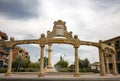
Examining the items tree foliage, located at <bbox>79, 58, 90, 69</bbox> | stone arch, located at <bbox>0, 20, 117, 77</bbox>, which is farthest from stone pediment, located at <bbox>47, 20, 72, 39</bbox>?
tree foliage, located at <bbox>79, 58, 90, 69</bbox>

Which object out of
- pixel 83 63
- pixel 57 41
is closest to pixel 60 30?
pixel 57 41

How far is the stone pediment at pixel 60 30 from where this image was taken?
2506 centimetres

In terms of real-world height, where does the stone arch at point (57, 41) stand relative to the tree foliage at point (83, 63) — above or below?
above

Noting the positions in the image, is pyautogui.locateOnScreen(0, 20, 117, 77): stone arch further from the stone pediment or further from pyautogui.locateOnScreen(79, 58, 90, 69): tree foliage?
pyautogui.locateOnScreen(79, 58, 90, 69): tree foliage

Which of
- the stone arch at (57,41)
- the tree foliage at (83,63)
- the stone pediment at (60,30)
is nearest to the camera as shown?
the stone arch at (57,41)

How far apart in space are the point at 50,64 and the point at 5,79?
18512 mm

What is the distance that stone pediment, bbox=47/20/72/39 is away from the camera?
2506cm

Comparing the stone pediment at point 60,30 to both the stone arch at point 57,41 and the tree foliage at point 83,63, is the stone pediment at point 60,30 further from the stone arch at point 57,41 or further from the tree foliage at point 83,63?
the tree foliage at point 83,63

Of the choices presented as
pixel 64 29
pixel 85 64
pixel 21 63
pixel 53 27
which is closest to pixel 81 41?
pixel 64 29

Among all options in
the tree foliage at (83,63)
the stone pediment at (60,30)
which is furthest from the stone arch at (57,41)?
the tree foliage at (83,63)

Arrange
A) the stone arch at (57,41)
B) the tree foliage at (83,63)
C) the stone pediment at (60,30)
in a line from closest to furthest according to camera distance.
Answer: the stone arch at (57,41), the stone pediment at (60,30), the tree foliage at (83,63)

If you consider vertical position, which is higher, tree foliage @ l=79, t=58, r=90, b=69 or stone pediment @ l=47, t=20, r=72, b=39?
stone pediment @ l=47, t=20, r=72, b=39

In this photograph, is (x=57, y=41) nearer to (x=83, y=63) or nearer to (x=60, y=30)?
(x=60, y=30)

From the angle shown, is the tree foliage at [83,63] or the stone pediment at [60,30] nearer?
the stone pediment at [60,30]
